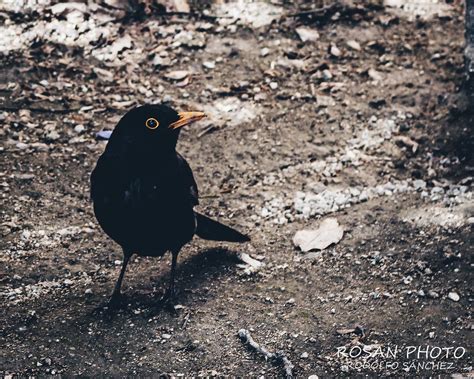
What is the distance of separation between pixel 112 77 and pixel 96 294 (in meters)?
2.71

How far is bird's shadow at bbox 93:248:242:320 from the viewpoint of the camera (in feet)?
18.0

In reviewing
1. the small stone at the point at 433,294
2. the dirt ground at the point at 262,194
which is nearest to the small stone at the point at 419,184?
the dirt ground at the point at 262,194

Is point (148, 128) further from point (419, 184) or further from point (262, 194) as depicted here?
point (419, 184)

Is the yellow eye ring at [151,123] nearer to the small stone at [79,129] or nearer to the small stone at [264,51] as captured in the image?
the small stone at [79,129]

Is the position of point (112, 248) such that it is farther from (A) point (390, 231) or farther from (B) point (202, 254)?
(A) point (390, 231)

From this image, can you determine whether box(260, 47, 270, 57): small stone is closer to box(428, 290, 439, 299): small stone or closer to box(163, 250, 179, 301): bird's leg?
box(163, 250, 179, 301): bird's leg

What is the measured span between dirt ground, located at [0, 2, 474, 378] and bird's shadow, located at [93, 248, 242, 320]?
0.01 metres

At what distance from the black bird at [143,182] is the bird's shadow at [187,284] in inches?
15.7

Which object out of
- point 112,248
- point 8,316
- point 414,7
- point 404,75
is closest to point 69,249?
point 112,248

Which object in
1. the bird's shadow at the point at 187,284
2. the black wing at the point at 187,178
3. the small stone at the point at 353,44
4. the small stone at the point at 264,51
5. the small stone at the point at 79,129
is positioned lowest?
the bird's shadow at the point at 187,284

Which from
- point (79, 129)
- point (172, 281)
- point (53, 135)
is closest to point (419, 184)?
point (172, 281)

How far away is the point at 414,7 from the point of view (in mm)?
8617

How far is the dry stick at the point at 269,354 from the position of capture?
16.2ft

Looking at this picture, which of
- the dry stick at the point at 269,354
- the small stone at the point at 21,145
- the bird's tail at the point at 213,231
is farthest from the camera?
the small stone at the point at 21,145
